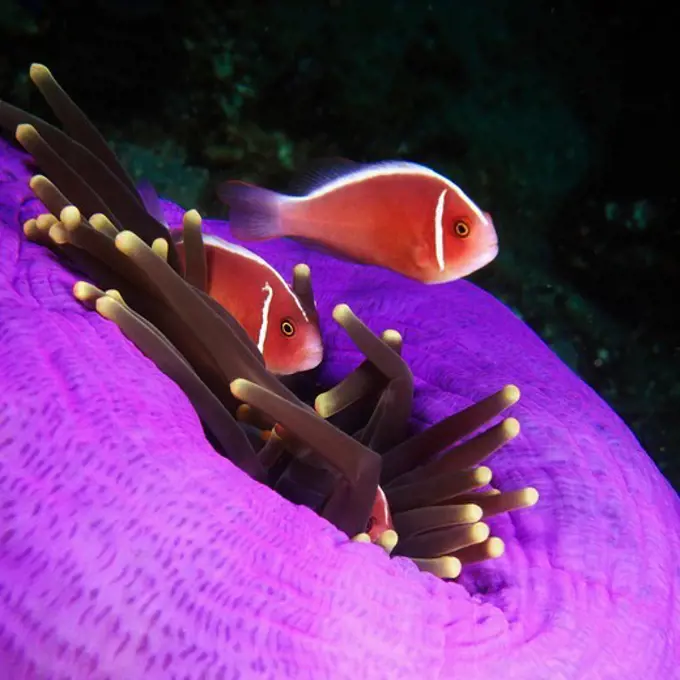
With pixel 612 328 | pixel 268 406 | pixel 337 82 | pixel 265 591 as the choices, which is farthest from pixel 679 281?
pixel 265 591

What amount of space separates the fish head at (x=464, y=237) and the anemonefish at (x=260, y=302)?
256 millimetres

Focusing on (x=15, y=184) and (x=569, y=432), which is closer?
(x=15, y=184)

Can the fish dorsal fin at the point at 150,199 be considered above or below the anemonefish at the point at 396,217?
below

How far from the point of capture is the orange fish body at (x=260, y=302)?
3.36 ft

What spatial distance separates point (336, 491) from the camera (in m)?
0.79

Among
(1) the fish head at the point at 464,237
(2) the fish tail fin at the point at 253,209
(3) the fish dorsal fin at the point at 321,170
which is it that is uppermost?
(1) the fish head at the point at 464,237

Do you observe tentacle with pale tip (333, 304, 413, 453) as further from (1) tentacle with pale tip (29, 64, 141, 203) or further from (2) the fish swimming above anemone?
(1) tentacle with pale tip (29, 64, 141, 203)

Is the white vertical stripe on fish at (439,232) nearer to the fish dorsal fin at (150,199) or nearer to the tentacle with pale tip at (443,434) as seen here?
the tentacle with pale tip at (443,434)

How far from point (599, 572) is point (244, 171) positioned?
1461 mm

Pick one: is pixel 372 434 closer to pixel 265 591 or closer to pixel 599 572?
pixel 599 572

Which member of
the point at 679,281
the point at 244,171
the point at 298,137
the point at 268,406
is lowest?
the point at 244,171

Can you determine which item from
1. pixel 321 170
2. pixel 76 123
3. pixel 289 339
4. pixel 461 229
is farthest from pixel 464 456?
pixel 76 123


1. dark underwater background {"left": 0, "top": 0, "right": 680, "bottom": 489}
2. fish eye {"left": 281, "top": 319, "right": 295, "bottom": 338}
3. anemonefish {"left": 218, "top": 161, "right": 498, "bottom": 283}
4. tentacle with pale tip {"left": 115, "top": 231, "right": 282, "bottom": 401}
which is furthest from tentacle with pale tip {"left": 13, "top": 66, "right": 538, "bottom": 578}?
dark underwater background {"left": 0, "top": 0, "right": 680, "bottom": 489}

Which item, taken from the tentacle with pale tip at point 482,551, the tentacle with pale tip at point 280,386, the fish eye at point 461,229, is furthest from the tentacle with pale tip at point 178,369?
the fish eye at point 461,229
